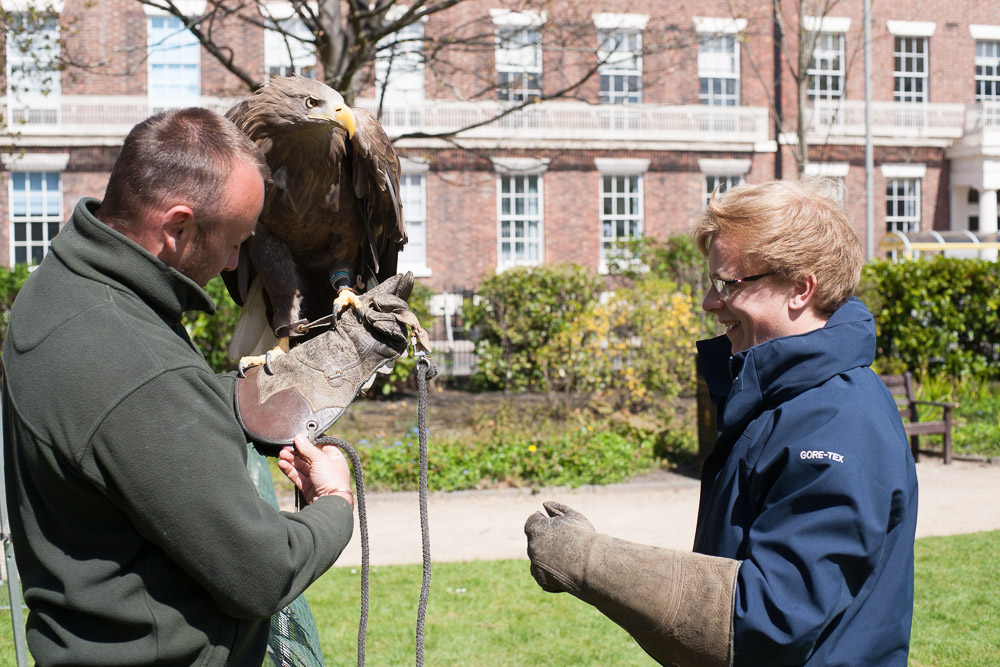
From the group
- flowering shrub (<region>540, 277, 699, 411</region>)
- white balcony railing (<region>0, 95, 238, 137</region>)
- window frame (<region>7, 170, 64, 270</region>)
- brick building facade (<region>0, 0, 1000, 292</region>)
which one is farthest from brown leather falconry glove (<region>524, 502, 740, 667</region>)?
window frame (<region>7, 170, 64, 270</region>)

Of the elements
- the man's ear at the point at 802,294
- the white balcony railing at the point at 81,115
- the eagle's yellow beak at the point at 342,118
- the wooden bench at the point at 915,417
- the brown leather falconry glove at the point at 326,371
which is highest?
the white balcony railing at the point at 81,115

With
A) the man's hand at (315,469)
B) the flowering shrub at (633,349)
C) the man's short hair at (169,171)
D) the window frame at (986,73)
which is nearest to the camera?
the man's short hair at (169,171)

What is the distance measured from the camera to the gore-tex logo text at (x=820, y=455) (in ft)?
5.90

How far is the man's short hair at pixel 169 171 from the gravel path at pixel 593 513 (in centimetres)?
473

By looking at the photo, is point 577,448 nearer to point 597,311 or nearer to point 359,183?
point 597,311

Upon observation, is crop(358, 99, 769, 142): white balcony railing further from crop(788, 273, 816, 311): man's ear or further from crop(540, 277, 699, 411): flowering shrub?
crop(788, 273, 816, 311): man's ear

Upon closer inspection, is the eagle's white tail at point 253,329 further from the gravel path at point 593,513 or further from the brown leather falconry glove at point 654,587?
the gravel path at point 593,513

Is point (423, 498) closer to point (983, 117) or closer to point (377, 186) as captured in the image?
point (377, 186)

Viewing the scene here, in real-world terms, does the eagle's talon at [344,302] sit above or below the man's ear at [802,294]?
below

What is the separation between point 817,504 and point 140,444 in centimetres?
130

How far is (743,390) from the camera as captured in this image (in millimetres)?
2020

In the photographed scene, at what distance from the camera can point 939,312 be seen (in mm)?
11141

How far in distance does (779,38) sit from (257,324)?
2068cm

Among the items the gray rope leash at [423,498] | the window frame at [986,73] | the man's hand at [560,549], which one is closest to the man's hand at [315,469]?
the gray rope leash at [423,498]
